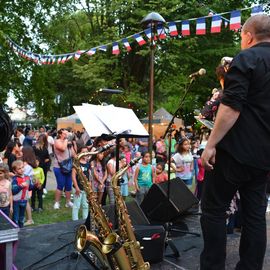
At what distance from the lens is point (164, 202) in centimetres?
474

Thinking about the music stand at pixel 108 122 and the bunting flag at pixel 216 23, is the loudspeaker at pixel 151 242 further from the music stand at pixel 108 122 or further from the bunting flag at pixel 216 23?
the bunting flag at pixel 216 23

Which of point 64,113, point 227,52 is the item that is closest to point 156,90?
point 227,52

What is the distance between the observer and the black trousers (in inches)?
105

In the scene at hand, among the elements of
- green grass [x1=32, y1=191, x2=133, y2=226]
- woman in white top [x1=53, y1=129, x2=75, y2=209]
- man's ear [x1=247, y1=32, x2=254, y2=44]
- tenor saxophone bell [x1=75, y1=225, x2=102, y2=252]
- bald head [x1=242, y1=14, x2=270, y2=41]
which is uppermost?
bald head [x1=242, y1=14, x2=270, y2=41]

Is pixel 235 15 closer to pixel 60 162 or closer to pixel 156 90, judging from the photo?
pixel 60 162

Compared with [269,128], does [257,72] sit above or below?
above

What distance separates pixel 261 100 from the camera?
102 inches

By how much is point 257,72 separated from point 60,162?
5822 millimetres

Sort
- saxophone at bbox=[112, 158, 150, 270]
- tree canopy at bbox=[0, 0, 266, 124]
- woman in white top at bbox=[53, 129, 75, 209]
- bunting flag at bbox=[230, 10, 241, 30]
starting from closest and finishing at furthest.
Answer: saxophone at bbox=[112, 158, 150, 270], woman in white top at bbox=[53, 129, 75, 209], bunting flag at bbox=[230, 10, 241, 30], tree canopy at bbox=[0, 0, 266, 124]

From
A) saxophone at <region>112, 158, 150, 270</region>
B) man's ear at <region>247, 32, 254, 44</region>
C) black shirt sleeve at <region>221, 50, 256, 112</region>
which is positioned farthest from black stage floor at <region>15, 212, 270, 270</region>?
man's ear at <region>247, 32, 254, 44</region>

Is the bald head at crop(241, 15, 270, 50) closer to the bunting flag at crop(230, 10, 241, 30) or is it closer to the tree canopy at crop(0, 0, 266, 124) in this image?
the bunting flag at crop(230, 10, 241, 30)

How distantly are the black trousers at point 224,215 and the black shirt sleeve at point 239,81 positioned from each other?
390 mm

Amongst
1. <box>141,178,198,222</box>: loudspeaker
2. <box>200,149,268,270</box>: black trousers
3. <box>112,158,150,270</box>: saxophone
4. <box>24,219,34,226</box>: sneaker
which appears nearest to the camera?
<box>200,149,268,270</box>: black trousers

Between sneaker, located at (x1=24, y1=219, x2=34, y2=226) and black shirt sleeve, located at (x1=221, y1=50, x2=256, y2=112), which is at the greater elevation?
black shirt sleeve, located at (x1=221, y1=50, x2=256, y2=112)
